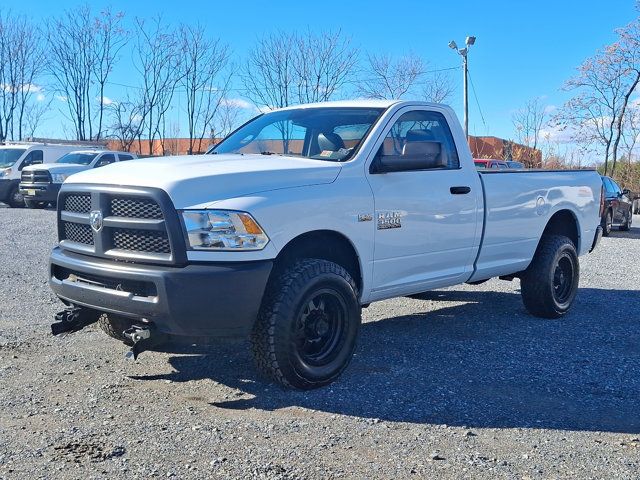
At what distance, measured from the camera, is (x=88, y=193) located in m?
4.82

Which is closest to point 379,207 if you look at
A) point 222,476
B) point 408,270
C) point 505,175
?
point 408,270

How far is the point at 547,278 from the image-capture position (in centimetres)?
725

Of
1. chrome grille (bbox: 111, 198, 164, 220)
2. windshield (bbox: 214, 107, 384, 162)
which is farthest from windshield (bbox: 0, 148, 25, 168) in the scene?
chrome grille (bbox: 111, 198, 164, 220)

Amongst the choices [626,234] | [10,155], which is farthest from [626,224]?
[10,155]

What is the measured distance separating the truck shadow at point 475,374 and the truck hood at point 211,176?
53.8 inches

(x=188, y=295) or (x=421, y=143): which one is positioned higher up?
(x=421, y=143)

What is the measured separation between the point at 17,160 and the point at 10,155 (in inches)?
27.8

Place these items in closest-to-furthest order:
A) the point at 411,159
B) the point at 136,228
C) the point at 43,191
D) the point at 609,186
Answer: the point at 136,228
the point at 411,159
the point at 609,186
the point at 43,191

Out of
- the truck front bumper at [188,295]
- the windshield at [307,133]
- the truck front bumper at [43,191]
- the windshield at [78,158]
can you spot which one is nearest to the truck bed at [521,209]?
the windshield at [307,133]

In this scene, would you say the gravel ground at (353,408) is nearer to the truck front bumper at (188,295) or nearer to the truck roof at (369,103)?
the truck front bumper at (188,295)

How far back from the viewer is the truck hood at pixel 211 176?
438 cm

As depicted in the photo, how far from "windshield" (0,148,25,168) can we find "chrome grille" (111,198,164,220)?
2120 cm

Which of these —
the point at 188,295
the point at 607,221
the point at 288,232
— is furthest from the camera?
the point at 607,221

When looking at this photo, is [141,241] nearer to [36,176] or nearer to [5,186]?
[36,176]
